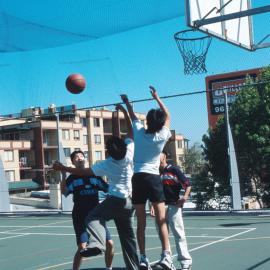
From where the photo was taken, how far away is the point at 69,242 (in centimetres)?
1008

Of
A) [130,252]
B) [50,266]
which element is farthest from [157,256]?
[130,252]

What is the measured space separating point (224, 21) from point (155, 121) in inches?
138

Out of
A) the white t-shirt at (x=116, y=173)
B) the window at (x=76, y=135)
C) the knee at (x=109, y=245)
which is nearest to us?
the white t-shirt at (x=116, y=173)

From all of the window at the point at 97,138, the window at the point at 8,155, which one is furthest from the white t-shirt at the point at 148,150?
the window at the point at 97,138

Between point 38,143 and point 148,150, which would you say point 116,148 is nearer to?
point 148,150

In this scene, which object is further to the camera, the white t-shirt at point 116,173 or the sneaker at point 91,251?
the white t-shirt at point 116,173

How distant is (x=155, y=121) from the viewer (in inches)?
229

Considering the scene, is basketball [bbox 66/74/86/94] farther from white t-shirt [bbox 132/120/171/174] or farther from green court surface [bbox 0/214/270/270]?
white t-shirt [bbox 132/120/171/174]

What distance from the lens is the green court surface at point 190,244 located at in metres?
7.33

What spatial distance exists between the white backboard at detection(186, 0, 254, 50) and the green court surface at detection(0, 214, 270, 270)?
3.12 m

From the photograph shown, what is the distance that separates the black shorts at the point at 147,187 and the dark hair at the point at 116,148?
0.83ft

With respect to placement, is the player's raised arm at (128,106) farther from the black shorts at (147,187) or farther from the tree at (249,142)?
the tree at (249,142)

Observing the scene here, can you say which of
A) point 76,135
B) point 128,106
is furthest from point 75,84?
point 76,135

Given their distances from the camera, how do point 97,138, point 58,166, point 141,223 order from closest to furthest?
point 58,166
point 141,223
point 97,138
